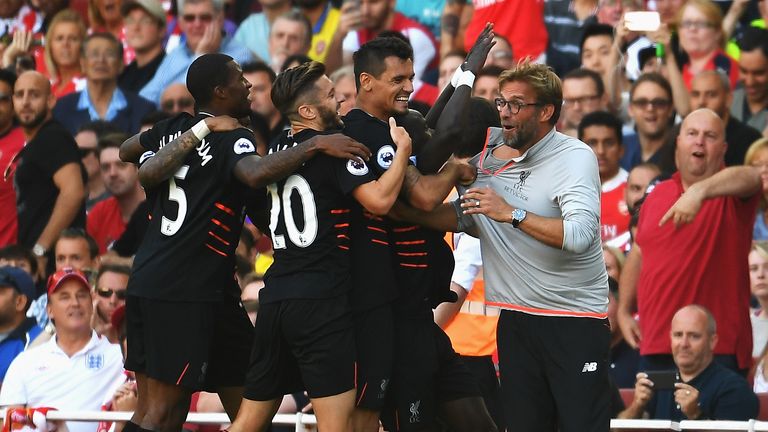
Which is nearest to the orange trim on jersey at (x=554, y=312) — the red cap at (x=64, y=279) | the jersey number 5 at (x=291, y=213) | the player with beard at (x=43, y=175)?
the jersey number 5 at (x=291, y=213)

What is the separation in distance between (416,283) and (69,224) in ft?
19.0

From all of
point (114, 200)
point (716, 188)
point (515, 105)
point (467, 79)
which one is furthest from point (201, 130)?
point (114, 200)

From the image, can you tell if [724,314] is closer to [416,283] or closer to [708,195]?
[708,195]

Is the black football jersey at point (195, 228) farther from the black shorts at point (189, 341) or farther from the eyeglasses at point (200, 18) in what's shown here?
the eyeglasses at point (200, 18)

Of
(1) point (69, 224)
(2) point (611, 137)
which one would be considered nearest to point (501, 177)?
(2) point (611, 137)

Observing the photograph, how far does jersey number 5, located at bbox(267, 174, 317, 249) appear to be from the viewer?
7.60 m

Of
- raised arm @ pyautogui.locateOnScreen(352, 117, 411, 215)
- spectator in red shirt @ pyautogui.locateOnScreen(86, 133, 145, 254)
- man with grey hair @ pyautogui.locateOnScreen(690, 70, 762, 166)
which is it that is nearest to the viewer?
raised arm @ pyautogui.locateOnScreen(352, 117, 411, 215)

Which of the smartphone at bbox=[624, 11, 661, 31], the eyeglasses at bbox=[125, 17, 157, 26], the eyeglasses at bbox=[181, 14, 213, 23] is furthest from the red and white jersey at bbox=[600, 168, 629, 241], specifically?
the eyeglasses at bbox=[125, 17, 157, 26]

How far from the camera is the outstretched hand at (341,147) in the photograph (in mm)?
7457

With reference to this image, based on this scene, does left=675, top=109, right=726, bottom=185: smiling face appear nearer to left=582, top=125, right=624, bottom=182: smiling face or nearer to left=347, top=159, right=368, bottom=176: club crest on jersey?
left=582, top=125, right=624, bottom=182: smiling face

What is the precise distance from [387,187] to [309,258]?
0.54 metres

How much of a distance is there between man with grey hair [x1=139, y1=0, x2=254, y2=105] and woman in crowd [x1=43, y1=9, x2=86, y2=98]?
37.4 inches

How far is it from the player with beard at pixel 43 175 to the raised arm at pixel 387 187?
6032 mm

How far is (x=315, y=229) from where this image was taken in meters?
7.59
